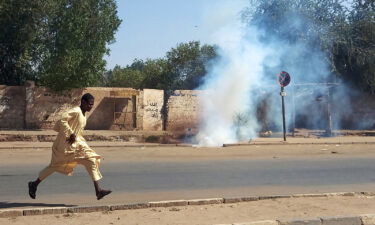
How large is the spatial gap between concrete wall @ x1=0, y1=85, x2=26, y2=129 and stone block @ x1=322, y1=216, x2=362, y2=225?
19.0 meters

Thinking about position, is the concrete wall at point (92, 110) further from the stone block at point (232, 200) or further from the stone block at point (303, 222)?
the stone block at point (303, 222)

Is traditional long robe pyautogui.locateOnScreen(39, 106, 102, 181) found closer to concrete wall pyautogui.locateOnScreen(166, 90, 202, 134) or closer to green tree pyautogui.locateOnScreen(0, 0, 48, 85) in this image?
green tree pyautogui.locateOnScreen(0, 0, 48, 85)

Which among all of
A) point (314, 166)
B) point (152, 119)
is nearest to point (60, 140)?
point (314, 166)

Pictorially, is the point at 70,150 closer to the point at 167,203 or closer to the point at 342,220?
the point at 167,203

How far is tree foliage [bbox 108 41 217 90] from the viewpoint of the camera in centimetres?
3553

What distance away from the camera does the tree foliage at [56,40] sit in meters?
22.6

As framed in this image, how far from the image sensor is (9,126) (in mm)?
22312

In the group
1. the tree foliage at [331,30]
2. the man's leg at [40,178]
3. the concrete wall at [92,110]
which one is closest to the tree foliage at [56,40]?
the concrete wall at [92,110]

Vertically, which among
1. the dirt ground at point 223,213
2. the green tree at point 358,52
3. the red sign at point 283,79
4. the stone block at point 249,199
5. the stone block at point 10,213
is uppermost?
the green tree at point 358,52

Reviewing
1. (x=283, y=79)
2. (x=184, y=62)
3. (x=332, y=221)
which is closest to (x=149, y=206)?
(x=332, y=221)

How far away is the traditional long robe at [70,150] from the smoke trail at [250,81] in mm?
12465

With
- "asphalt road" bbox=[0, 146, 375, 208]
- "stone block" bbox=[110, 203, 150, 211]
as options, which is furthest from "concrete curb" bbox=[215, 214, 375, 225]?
"asphalt road" bbox=[0, 146, 375, 208]

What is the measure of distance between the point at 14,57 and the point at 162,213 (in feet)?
65.2

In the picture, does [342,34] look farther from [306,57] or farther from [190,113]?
[190,113]
